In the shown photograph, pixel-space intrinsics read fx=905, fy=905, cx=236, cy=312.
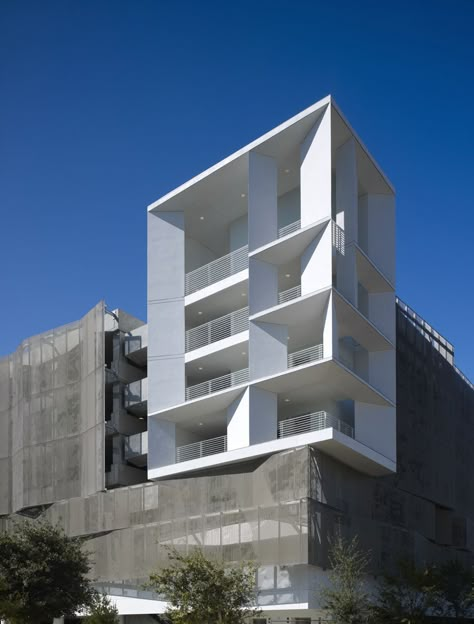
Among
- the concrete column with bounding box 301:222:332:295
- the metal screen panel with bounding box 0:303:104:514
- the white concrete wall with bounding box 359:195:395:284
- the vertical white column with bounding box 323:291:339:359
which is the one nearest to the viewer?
the vertical white column with bounding box 323:291:339:359

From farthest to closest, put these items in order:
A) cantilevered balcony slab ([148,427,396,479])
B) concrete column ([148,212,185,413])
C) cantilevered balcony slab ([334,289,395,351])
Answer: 1. concrete column ([148,212,185,413])
2. cantilevered balcony slab ([334,289,395,351])
3. cantilevered balcony slab ([148,427,396,479])

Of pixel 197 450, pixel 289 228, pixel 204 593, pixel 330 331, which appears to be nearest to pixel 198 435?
pixel 197 450

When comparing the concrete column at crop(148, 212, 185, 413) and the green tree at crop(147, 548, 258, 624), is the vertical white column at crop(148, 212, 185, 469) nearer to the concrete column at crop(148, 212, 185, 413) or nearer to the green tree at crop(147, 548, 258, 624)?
the concrete column at crop(148, 212, 185, 413)

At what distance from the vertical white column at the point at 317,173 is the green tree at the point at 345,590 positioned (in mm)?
15710

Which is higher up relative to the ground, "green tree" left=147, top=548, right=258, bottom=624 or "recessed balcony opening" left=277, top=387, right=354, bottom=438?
"recessed balcony opening" left=277, top=387, right=354, bottom=438

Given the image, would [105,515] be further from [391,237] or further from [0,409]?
[391,237]

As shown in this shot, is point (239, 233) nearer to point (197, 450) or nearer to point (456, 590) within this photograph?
point (197, 450)

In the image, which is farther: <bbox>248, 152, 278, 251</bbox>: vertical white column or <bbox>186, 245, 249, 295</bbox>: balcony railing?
<bbox>186, 245, 249, 295</bbox>: balcony railing

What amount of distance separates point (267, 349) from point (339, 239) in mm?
6683

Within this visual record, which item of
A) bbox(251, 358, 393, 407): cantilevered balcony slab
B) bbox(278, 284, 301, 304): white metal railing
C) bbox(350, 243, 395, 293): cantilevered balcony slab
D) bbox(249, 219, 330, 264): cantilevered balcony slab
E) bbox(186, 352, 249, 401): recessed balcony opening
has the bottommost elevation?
bbox(251, 358, 393, 407): cantilevered balcony slab

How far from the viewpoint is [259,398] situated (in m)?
44.8

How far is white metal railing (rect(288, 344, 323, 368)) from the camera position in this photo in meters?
44.7

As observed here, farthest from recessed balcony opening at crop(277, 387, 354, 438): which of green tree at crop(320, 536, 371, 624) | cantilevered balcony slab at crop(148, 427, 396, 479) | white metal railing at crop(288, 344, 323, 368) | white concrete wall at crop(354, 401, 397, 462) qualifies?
green tree at crop(320, 536, 371, 624)

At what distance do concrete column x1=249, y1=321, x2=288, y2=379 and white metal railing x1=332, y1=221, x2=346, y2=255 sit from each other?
4.78 m
